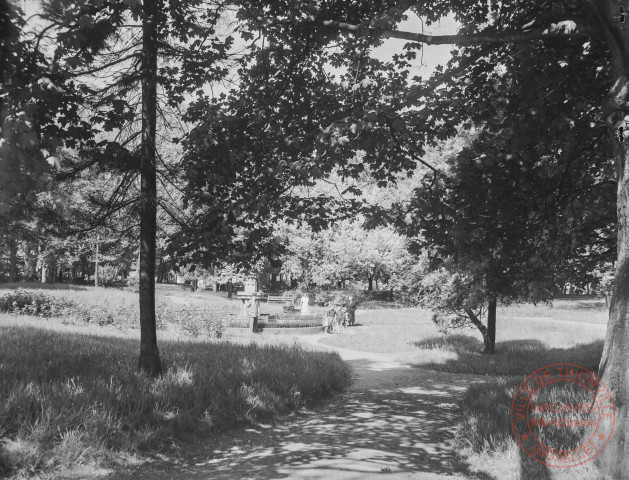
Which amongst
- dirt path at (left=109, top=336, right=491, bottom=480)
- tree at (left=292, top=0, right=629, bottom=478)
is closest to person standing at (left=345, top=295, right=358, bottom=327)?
dirt path at (left=109, top=336, right=491, bottom=480)

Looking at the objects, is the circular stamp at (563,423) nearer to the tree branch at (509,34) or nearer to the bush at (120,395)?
the tree branch at (509,34)

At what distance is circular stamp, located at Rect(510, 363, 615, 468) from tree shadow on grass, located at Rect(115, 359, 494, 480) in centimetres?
68

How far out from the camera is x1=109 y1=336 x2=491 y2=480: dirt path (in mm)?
5047

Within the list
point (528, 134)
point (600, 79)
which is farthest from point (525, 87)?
point (600, 79)

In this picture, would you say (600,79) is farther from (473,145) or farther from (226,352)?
(226,352)

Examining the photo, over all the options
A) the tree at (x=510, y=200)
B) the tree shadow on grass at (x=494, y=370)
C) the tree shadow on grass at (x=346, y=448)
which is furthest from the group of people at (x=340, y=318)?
the tree at (x=510, y=200)

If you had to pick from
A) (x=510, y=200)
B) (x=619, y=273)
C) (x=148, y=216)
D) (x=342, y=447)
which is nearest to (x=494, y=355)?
(x=510, y=200)

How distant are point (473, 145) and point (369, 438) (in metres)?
5.42

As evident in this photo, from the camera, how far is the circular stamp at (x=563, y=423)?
4.61 meters

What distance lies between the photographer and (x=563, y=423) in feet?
17.4

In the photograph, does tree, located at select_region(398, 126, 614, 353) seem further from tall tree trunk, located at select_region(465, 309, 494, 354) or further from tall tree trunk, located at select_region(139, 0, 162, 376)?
tall tree trunk, located at select_region(465, 309, 494, 354)

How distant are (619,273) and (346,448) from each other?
152 inches

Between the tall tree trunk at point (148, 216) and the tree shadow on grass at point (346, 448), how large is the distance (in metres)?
2.22

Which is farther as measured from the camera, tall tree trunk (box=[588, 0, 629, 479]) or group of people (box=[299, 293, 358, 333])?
group of people (box=[299, 293, 358, 333])
